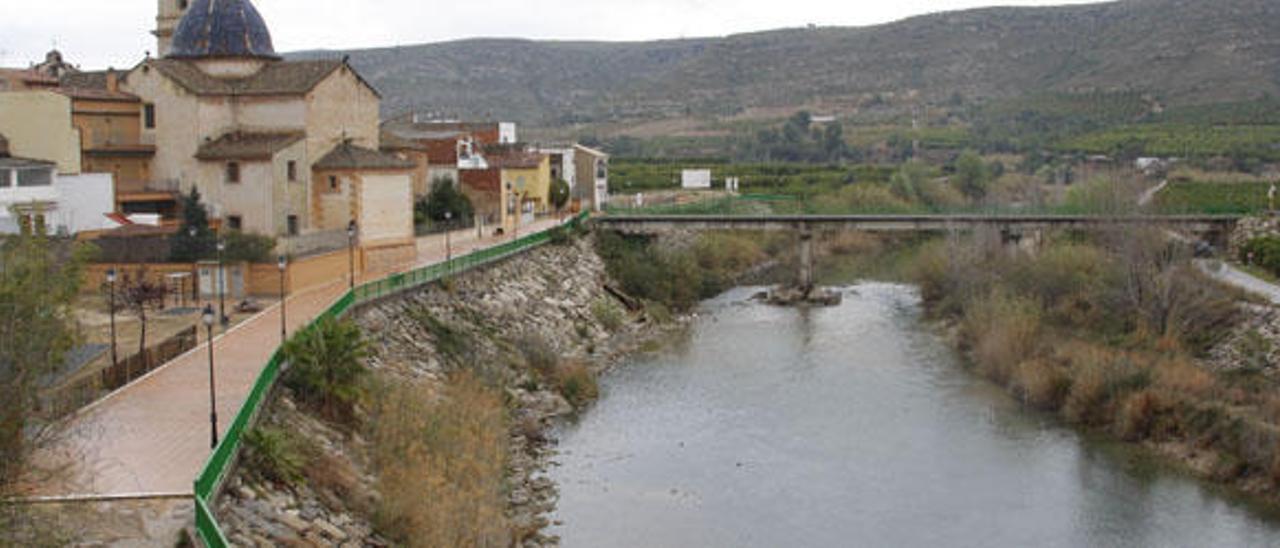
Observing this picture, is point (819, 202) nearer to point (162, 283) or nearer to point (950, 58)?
point (162, 283)

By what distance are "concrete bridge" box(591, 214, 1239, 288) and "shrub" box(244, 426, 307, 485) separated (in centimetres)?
3200

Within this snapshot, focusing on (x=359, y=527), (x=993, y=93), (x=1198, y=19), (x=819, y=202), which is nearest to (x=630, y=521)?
(x=359, y=527)

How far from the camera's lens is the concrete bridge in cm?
4662

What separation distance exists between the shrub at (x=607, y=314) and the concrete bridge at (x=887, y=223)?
825cm

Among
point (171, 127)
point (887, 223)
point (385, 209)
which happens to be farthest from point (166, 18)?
point (887, 223)

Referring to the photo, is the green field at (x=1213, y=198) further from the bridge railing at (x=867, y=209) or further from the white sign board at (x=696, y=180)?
the white sign board at (x=696, y=180)

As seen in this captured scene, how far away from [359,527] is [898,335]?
2476 centimetres

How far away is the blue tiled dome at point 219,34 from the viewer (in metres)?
41.6

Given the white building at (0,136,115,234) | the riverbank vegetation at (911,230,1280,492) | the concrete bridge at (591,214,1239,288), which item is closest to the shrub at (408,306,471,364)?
the white building at (0,136,115,234)

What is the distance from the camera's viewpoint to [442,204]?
163ft

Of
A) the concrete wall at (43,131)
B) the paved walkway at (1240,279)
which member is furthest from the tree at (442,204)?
the paved walkway at (1240,279)

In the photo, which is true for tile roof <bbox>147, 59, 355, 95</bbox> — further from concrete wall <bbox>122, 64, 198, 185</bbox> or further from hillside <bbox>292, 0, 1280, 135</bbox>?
hillside <bbox>292, 0, 1280, 135</bbox>

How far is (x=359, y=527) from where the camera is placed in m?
19.0

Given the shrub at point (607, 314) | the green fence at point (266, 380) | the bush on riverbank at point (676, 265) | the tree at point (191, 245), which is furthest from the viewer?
the bush on riverbank at point (676, 265)
